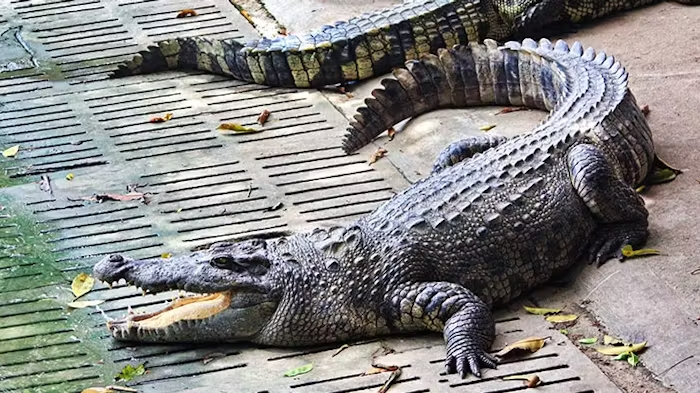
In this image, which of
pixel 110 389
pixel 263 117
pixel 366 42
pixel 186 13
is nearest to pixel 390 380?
pixel 110 389

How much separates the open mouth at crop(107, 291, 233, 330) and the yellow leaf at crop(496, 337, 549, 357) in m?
1.21

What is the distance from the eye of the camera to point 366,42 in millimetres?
8477

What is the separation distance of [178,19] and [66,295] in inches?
167

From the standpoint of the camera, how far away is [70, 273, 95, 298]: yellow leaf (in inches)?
235

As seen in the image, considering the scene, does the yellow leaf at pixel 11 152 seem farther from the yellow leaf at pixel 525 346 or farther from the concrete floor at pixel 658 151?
the yellow leaf at pixel 525 346

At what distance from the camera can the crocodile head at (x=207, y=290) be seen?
535cm

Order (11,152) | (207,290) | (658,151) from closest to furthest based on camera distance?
(207,290) < (658,151) < (11,152)

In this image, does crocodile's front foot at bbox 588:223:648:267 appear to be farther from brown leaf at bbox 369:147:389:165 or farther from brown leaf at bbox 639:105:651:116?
brown leaf at bbox 369:147:389:165

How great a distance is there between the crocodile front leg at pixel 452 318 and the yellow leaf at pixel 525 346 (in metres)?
0.08

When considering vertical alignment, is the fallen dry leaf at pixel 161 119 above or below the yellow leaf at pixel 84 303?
above

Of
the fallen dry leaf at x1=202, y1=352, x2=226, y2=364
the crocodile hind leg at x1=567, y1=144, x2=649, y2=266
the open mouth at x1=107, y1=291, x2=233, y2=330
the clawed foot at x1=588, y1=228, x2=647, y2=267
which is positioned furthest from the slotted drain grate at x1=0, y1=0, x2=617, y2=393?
the crocodile hind leg at x1=567, y1=144, x2=649, y2=266

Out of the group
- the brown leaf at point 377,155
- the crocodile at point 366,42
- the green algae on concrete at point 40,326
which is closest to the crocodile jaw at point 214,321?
the green algae on concrete at point 40,326

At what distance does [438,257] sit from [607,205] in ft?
3.03

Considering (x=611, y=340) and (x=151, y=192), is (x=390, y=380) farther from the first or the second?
(x=151, y=192)
